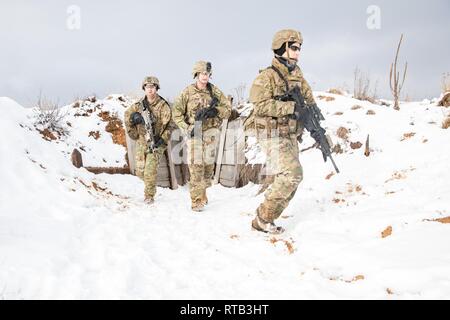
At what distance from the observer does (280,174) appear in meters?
3.86

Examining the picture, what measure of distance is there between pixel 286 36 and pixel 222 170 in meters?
4.81

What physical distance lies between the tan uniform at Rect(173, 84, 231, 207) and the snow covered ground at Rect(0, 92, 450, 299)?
1.43 feet

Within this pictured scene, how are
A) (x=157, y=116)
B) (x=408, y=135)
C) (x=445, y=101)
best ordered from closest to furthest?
1. (x=408, y=135)
2. (x=157, y=116)
3. (x=445, y=101)

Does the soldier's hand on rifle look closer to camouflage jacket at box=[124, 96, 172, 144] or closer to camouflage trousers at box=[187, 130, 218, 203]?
camouflage trousers at box=[187, 130, 218, 203]

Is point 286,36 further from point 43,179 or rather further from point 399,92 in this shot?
point 399,92

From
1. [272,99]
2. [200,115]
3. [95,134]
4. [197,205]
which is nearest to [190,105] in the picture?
[200,115]

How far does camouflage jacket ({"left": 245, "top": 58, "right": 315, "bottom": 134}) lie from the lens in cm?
384

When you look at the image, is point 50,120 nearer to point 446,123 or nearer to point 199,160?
point 199,160

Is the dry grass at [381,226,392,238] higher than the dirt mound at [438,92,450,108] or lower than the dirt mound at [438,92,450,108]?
lower

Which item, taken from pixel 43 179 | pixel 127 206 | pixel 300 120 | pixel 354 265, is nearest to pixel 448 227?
pixel 354 265

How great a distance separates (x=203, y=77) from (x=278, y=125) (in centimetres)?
215

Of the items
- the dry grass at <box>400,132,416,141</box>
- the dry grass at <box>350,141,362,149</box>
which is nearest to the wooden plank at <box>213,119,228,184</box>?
the dry grass at <box>350,141,362,149</box>

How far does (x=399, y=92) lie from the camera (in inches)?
395
